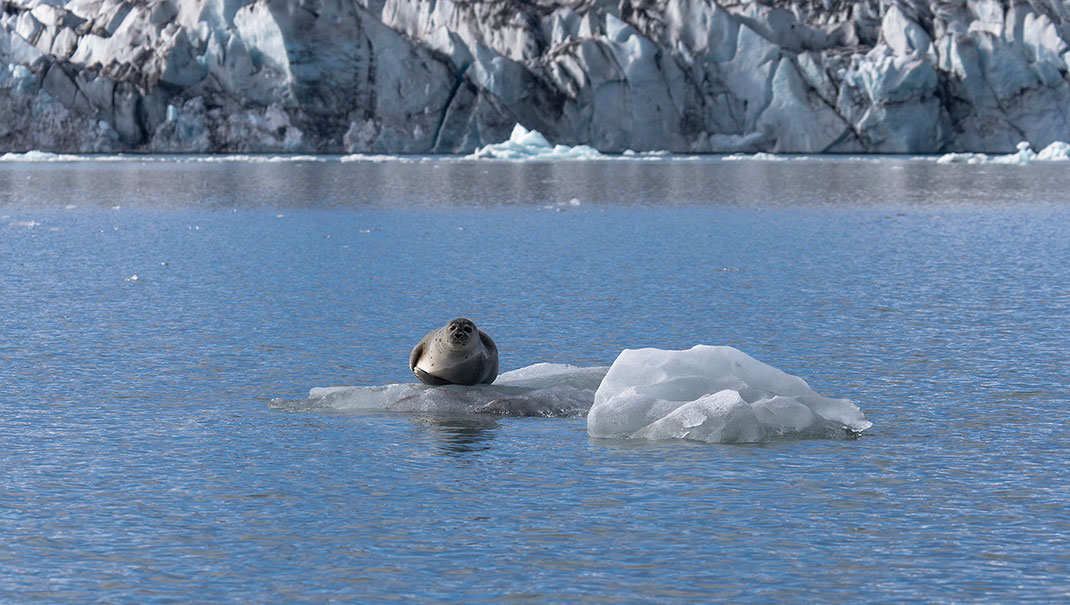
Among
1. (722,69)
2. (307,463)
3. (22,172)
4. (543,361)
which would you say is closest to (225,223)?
(543,361)

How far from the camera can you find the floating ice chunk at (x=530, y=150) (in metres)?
59.1

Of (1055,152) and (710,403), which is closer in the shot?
(710,403)

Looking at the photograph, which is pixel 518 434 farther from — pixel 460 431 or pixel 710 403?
pixel 710 403

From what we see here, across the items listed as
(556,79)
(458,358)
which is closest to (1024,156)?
(556,79)

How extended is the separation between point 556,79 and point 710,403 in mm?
54239

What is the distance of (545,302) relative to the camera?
16.4 metres

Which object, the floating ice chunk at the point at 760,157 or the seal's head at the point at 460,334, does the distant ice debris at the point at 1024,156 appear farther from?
the seal's head at the point at 460,334

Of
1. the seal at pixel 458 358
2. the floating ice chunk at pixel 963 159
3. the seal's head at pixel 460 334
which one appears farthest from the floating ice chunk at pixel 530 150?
the seal's head at pixel 460 334

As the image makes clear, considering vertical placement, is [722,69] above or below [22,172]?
above

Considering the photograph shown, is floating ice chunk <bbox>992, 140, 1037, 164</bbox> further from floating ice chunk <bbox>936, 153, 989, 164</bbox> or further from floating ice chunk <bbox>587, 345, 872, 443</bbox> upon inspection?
floating ice chunk <bbox>587, 345, 872, 443</bbox>

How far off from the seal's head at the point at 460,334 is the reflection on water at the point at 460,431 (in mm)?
633

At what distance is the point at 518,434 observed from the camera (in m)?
9.36

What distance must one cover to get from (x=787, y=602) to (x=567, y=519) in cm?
160

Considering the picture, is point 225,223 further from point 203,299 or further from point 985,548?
point 985,548
